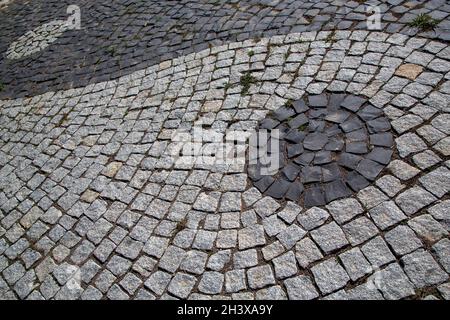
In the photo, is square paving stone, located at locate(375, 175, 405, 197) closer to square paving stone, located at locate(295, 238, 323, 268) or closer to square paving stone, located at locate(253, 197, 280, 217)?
square paving stone, located at locate(295, 238, 323, 268)

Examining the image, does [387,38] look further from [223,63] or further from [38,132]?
[38,132]

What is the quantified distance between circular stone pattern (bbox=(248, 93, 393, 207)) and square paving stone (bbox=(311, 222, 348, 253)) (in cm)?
29

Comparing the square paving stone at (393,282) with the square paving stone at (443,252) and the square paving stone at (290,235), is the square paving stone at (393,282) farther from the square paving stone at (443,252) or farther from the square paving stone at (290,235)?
the square paving stone at (290,235)

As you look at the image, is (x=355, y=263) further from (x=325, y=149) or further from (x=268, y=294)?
(x=325, y=149)

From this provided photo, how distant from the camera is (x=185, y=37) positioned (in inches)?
259

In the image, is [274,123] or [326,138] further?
[274,123]

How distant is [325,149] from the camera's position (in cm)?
405

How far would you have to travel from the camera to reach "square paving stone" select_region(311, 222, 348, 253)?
3318 millimetres

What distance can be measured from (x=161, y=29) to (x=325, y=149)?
14.7 ft

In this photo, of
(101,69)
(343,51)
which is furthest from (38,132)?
(343,51)

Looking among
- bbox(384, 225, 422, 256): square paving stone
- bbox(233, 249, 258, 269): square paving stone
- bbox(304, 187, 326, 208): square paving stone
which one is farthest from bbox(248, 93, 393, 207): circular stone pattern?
bbox(233, 249, 258, 269): square paving stone

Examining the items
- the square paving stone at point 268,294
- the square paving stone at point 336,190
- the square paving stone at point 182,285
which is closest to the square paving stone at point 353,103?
the square paving stone at point 336,190

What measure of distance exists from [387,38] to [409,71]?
0.74 metres

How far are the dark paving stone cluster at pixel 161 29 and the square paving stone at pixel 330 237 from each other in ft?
9.94
